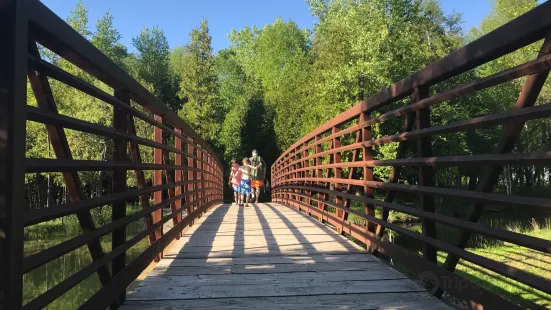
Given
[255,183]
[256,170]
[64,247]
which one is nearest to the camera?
[64,247]

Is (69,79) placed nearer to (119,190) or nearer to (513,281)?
(119,190)

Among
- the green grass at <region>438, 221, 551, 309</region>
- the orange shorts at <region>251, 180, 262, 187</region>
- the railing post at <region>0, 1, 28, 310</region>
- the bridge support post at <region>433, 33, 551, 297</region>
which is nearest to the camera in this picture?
the railing post at <region>0, 1, 28, 310</region>

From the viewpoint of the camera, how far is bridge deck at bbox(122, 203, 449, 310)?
8.33 feet

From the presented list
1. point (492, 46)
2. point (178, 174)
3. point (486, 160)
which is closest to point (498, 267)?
point (486, 160)

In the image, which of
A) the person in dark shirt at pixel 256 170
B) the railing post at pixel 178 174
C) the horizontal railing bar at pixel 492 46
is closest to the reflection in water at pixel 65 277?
the railing post at pixel 178 174

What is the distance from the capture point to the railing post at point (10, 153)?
143 centimetres

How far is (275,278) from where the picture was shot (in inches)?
120

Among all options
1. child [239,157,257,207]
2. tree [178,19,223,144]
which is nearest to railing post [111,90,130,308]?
child [239,157,257,207]

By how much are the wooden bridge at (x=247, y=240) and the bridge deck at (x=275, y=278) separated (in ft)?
0.04

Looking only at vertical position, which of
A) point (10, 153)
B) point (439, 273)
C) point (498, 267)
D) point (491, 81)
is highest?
point (491, 81)

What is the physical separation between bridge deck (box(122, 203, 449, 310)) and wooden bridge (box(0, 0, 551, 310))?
0.04 ft

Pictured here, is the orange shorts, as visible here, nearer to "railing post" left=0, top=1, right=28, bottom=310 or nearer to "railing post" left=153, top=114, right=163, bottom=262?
"railing post" left=153, top=114, right=163, bottom=262

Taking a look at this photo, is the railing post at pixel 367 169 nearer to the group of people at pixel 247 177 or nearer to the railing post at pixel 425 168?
the railing post at pixel 425 168

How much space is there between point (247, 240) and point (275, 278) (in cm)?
156
